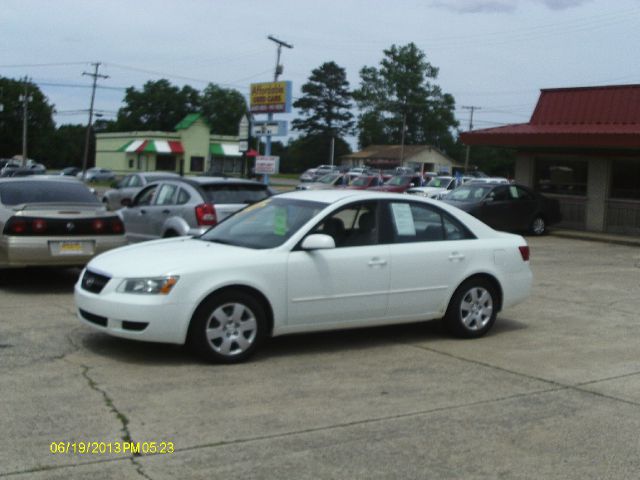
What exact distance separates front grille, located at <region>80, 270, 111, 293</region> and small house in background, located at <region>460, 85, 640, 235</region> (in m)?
17.7

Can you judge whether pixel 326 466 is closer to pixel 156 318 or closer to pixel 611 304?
pixel 156 318

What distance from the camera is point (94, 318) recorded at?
7.07m

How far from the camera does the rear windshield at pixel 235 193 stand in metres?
12.5

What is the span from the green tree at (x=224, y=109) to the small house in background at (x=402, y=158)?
16.2 metres

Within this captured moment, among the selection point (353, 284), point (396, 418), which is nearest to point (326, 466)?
point (396, 418)

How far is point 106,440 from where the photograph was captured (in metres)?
5.06

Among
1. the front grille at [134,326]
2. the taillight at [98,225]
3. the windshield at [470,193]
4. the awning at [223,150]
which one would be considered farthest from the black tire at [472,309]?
the awning at [223,150]

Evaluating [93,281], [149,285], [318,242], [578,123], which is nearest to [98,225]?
[93,281]

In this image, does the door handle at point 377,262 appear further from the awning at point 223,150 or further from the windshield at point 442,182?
the awning at point 223,150

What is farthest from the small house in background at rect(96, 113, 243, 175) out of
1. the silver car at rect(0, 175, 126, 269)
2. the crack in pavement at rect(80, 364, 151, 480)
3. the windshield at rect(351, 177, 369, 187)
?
the crack in pavement at rect(80, 364, 151, 480)

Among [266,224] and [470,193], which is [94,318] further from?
[470,193]

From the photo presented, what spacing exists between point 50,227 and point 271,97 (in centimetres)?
2960

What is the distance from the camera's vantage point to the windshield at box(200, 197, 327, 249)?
7.60 meters
